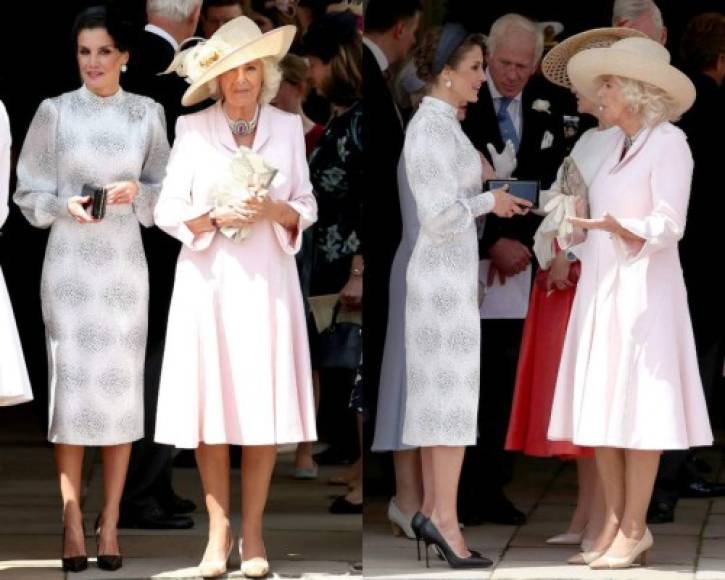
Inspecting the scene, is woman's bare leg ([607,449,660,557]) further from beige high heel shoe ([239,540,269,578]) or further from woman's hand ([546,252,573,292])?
beige high heel shoe ([239,540,269,578])

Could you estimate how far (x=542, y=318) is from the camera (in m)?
7.94

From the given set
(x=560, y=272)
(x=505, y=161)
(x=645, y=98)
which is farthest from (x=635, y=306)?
(x=505, y=161)

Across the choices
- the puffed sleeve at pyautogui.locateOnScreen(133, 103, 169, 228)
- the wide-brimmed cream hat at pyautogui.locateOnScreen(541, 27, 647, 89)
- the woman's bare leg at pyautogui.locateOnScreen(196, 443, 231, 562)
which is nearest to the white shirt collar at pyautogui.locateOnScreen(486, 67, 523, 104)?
the wide-brimmed cream hat at pyautogui.locateOnScreen(541, 27, 647, 89)

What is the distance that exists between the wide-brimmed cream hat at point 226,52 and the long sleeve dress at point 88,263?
0.28 metres

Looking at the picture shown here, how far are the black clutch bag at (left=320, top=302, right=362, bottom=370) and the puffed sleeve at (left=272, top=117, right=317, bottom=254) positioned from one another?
0.41m

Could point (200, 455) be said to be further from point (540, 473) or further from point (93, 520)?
point (540, 473)

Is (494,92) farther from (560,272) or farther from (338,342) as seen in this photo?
(338,342)

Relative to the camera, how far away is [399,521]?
8.06 m

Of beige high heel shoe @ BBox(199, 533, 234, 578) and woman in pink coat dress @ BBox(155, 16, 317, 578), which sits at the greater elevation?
woman in pink coat dress @ BBox(155, 16, 317, 578)

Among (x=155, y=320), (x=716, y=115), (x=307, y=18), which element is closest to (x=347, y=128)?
(x=307, y=18)

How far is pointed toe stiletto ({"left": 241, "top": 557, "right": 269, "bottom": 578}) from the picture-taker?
287 inches

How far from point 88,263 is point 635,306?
6.25ft

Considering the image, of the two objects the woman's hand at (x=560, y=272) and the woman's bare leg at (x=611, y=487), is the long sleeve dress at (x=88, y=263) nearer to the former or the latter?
the woman's hand at (x=560, y=272)

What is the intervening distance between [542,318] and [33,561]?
2.05m
